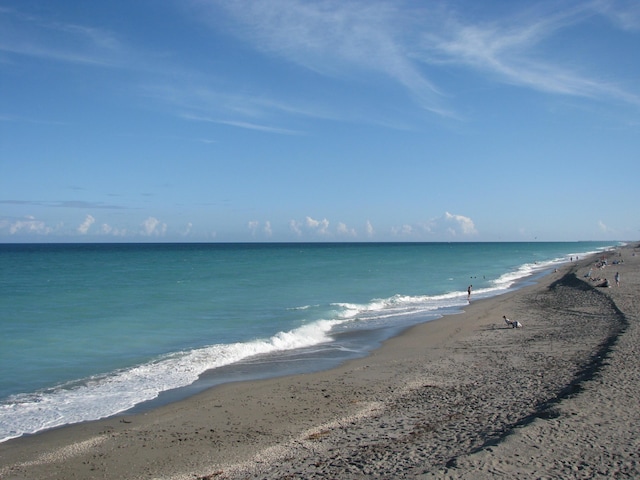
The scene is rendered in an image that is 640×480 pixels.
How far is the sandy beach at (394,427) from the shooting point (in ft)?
25.6

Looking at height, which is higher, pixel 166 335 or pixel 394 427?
pixel 394 427

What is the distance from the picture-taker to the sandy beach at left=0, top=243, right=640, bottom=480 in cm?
781

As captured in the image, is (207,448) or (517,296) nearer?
(207,448)

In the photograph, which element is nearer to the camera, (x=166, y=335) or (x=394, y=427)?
(x=394, y=427)

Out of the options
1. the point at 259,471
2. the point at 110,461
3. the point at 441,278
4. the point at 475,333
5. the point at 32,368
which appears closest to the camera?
the point at 259,471

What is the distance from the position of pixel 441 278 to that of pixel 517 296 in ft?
60.0

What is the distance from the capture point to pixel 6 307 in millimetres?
28781

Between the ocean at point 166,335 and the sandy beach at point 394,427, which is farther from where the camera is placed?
the ocean at point 166,335

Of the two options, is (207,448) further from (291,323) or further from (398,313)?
(398,313)

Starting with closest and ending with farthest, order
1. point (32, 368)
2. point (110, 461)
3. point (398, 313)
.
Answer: point (110, 461), point (32, 368), point (398, 313)

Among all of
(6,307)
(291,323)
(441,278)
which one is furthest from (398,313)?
(441,278)

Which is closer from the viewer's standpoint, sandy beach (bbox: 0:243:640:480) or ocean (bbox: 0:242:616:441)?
sandy beach (bbox: 0:243:640:480)

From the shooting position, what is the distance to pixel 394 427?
965cm

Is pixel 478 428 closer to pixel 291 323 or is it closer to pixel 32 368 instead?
pixel 32 368
